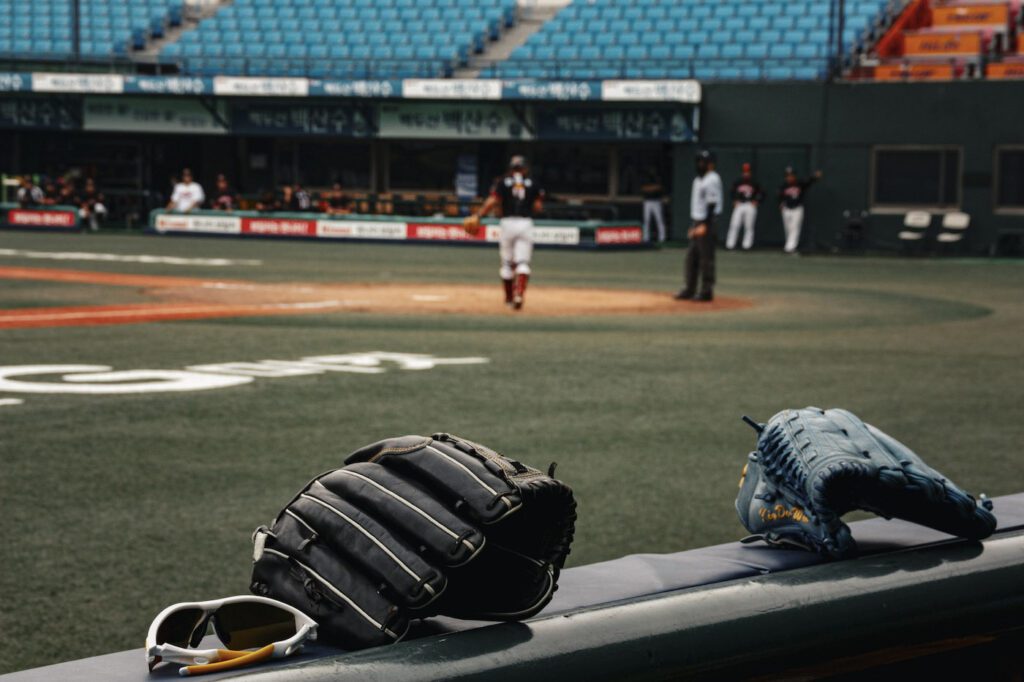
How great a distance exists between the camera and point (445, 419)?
8.15 meters

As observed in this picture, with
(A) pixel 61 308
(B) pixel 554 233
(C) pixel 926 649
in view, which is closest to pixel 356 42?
(B) pixel 554 233

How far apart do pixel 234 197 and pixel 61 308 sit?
74.8ft

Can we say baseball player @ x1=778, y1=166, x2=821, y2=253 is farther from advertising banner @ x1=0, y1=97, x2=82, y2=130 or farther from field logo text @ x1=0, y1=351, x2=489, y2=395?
field logo text @ x1=0, y1=351, x2=489, y2=395

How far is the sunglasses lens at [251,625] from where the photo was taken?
2287 mm

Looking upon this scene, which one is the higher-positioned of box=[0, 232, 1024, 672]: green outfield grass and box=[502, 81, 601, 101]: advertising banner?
box=[502, 81, 601, 101]: advertising banner

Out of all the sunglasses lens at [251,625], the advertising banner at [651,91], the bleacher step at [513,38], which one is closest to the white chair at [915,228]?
the advertising banner at [651,91]

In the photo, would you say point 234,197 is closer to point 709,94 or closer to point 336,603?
point 709,94

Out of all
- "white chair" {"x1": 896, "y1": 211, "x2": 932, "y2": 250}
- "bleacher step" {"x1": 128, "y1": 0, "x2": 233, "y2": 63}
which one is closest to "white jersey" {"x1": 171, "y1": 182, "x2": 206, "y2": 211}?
"bleacher step" {"x1": 128, "y1": 0, "x2": 233, "y2": 63}

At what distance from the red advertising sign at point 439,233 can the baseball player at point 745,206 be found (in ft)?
19.0

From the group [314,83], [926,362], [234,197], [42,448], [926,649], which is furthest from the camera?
[234,197]

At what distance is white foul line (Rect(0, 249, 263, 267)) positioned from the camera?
24125 millimetres

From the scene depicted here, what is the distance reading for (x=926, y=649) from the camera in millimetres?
2652

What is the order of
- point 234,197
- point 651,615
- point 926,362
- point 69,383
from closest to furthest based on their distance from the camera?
point 651,615 < point 69,383 < point 926,362 < point 234,197

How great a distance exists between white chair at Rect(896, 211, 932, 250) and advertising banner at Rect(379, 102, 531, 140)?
9.63m
